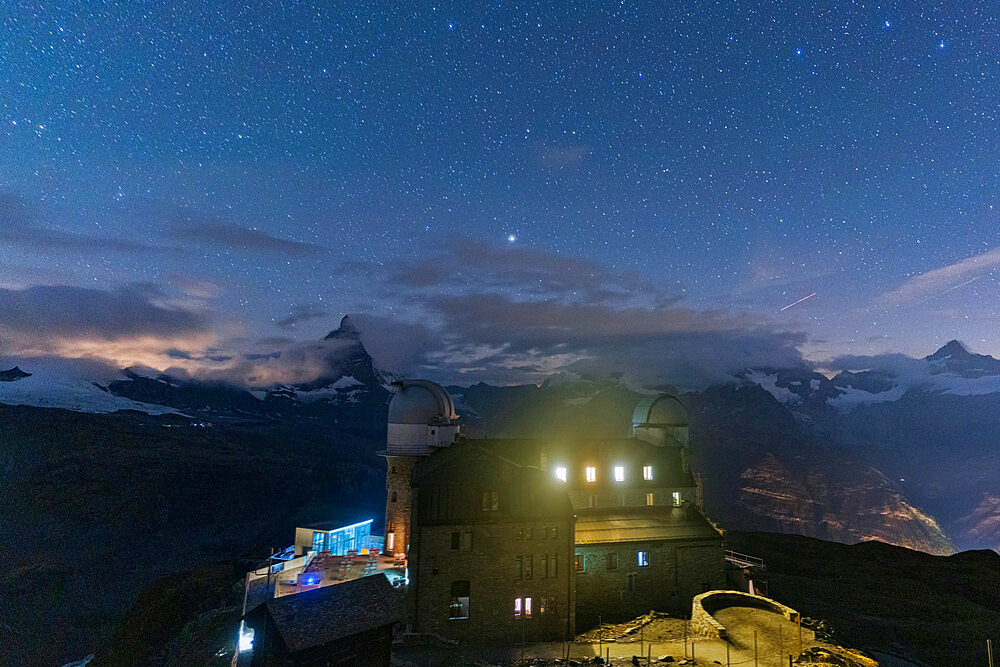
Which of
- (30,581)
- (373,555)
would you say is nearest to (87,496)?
(30,581)

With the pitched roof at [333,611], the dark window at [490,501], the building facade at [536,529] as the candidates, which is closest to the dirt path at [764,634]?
the building facade at [536,529]

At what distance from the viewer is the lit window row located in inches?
1527

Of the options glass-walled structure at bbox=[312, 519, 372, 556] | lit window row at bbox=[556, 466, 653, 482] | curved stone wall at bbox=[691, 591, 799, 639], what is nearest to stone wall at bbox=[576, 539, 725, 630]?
curved stone wall at bbox=[691, 591, 799, 639]

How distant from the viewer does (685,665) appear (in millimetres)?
24516

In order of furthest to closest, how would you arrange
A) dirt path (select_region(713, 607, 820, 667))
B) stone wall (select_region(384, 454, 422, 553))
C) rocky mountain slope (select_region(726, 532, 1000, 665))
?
stone wall (select_region(384, 454, 422, 553)), rocky mountain slope (select_region(726, 532, 1000, 665)), dirt path (select_region(713, 607, 820, 667))

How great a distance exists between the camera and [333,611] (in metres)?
19.8

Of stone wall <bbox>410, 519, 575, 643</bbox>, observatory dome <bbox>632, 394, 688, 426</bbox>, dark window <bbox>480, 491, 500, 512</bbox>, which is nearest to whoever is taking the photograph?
stone wall <bbox>410, 519, 575, 643</bbox>

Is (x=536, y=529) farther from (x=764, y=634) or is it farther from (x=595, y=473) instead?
(x=764, y=634)

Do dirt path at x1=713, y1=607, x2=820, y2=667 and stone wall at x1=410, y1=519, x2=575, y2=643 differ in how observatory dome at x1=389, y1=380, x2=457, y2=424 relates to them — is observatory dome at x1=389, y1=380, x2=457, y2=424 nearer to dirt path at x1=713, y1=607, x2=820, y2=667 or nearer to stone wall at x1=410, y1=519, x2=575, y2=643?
stone wall at x1=410, y1=519, x2=575, y2=643

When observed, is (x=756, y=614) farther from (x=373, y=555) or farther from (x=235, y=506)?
(x=235, y=506)

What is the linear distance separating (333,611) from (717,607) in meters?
25.5

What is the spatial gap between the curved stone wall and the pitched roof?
1955 cm

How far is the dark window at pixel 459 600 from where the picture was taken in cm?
2838

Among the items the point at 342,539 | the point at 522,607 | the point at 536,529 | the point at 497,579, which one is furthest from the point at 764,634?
the point at 342,539
